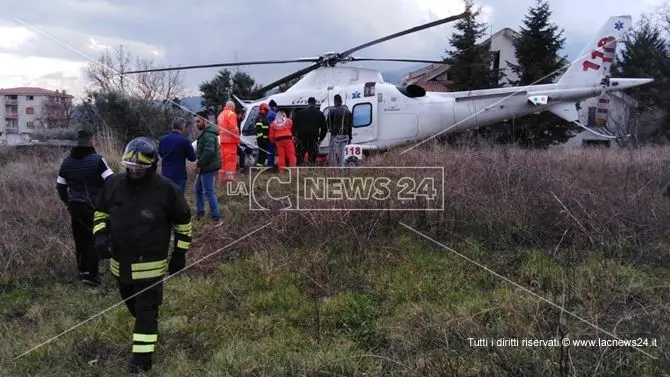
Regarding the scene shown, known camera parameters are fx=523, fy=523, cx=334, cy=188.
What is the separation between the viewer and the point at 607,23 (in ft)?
47.2

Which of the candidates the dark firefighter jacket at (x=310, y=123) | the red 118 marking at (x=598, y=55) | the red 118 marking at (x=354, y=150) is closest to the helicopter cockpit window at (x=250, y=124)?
the dark firefighter jacket at (x=310, y=123)

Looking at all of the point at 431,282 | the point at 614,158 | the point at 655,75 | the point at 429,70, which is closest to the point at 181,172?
the point at 431,282

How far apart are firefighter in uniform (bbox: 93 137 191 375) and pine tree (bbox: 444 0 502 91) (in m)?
25.3

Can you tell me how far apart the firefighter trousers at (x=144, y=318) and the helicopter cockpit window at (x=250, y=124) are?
363 inches

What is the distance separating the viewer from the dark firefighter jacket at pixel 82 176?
6055 mm

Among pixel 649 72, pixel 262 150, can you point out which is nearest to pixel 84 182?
pixel 262 150

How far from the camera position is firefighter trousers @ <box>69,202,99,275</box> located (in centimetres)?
614

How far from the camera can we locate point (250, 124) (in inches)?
523

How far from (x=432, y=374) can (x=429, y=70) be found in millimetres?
36101

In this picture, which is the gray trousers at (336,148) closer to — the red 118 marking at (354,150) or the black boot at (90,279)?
the red 118 marking at (354,150)

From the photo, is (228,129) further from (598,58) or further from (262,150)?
(598,58)

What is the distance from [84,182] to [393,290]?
3.74 metres

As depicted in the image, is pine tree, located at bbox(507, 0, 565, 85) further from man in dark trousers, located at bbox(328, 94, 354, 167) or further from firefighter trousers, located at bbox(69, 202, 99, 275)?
firefighter trousers, located at bbox(69, 202, 99, 275)

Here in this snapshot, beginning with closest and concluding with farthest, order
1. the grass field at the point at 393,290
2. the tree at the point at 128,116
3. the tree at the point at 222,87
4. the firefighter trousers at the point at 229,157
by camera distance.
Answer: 1. the grass field at the point at 393,290
2. the firefighter trousers at the point at 229,157
3. the tree at the point at 128,116
4. the tree at the point at 222,87
